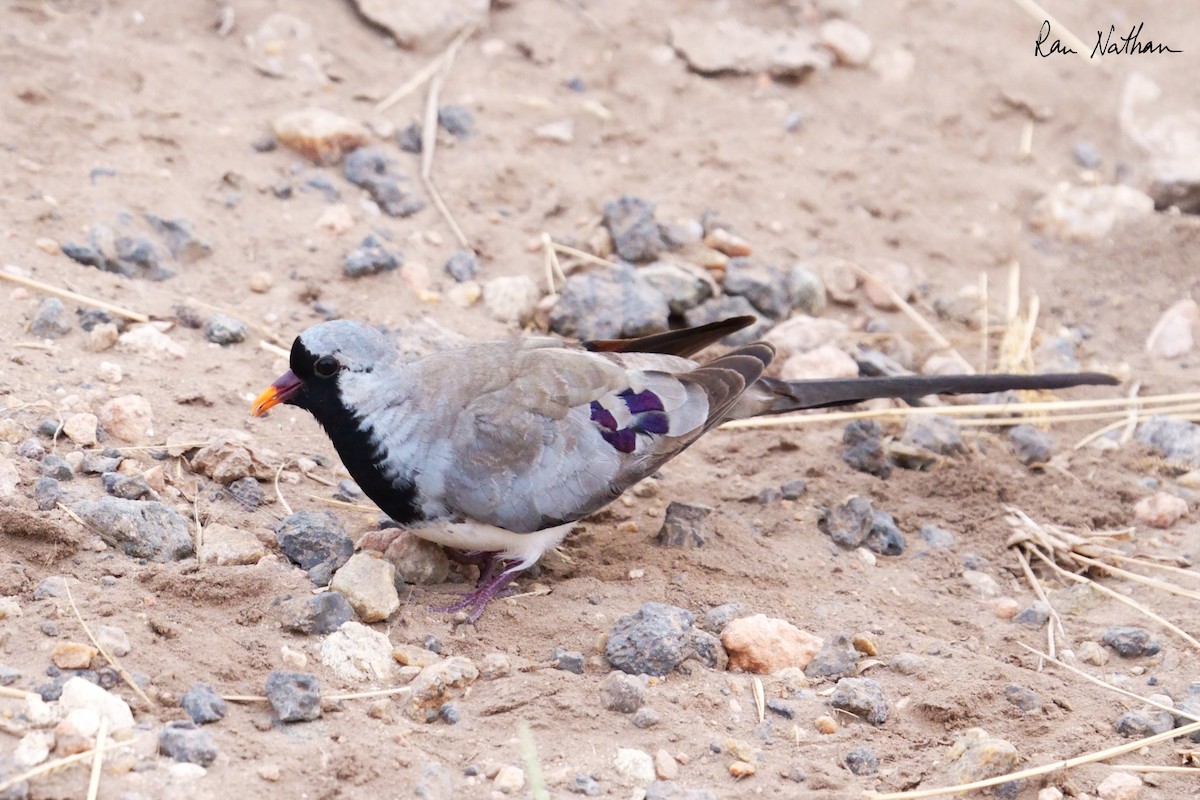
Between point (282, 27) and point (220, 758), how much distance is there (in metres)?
4.68

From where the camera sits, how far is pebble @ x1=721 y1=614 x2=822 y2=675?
3957 millimetres

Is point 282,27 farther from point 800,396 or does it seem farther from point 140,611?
point 140,611

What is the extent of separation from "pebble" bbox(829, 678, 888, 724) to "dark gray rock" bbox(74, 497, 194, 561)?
1.97 metres

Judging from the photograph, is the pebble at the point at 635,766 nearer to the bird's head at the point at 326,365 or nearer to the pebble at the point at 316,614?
the pebble at the point at 316,614

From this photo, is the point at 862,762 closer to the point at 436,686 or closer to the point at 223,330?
the point at 436,686

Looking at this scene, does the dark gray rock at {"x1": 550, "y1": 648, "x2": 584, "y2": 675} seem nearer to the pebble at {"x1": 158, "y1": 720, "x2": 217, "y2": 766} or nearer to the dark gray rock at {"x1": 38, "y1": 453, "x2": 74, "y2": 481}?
the pebble at {"x1": 158, "y1": 720, "x2": 217, "y2": 766}

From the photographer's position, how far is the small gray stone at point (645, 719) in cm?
356

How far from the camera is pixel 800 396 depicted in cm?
504

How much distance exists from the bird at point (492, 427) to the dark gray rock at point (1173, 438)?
2027 mm

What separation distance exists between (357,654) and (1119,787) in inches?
81.1

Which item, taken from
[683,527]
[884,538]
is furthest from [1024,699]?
[683,527]

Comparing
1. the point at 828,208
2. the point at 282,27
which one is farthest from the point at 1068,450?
the point at 282,27

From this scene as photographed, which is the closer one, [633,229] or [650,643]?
[650,643]

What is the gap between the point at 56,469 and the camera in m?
4.04
